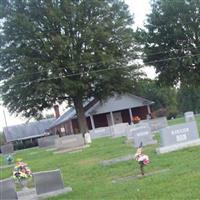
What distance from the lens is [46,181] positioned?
40.4ft

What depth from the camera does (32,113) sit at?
45.9 m

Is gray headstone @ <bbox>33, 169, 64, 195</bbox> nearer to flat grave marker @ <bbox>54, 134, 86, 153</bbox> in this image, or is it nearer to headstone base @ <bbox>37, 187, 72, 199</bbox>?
headstone base @ <bbox>37, 187, 72, 199</bbox>

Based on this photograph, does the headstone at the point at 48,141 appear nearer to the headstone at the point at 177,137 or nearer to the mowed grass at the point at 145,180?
the headstone at the point at 177,137

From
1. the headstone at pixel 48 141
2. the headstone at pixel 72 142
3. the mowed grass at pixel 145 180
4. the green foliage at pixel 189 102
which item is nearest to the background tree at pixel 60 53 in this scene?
the headstone at pixel 48 141

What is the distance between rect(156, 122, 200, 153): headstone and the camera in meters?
17.4

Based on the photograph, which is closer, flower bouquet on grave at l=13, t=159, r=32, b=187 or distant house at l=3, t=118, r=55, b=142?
flower bouquet on grave at l=13, t=159, r=32, b=187

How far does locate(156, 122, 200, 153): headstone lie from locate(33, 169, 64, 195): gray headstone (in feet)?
18.8

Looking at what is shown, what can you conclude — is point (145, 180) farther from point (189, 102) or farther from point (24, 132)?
point (24, 132)

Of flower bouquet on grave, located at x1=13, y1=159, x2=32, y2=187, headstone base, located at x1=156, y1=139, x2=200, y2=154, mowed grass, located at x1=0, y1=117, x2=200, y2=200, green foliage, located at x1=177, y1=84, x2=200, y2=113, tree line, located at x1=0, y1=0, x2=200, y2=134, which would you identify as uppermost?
tree line, located at x1=0, y1=0, x2=200, y2=134

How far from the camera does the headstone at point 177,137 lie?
17.4 meters

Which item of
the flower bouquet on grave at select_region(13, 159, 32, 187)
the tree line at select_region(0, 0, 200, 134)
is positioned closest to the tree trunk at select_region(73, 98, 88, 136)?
the tree line at select_region(0, 0, 200, 134)

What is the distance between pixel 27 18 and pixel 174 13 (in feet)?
51.7

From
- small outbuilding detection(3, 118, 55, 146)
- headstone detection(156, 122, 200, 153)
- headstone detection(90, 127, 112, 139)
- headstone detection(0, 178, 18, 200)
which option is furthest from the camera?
small outbuilding detection(3, 118, 55, 146)

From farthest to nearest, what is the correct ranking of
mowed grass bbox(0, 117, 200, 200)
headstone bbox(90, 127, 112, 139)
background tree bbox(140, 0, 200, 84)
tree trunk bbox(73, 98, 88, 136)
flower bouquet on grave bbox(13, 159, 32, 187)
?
1. background tree bbox(140, 0, 200, 84)
2. tree trunk bbox(73, 98, 88, 136)
3. headstone bbox(90, 127, 112, 139)
4. flower bouquet on grave bbox(13, 159, 32, 187)
5. mowed grass bbox(0, 117, 200, 200)
